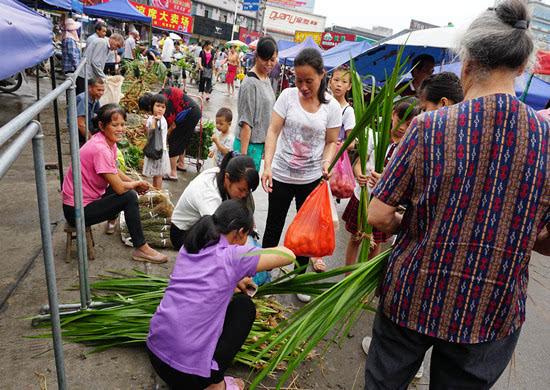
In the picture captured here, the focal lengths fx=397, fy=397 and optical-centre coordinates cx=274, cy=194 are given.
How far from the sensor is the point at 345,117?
11.3ft

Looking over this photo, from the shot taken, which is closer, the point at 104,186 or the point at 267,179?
the point at 267,179

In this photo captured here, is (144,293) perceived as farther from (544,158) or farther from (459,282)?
(544,158)

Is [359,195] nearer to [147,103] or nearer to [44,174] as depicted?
[44,174]

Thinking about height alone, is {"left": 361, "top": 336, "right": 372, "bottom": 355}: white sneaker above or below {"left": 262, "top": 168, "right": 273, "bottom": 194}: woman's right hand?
below

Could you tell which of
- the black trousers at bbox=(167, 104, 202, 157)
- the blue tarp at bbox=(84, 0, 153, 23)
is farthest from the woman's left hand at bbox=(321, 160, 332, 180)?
the blue tarp at bbox=(84, 0, 153, 23)

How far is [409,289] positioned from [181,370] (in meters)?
1.09

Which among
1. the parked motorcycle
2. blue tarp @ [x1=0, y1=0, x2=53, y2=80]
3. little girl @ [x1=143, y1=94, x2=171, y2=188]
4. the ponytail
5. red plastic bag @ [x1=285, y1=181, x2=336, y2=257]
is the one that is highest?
blue tarp @ [x1=0, y1=0, x2=53, y2=80]

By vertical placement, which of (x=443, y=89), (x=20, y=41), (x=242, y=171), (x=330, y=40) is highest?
(x=443, y=89)

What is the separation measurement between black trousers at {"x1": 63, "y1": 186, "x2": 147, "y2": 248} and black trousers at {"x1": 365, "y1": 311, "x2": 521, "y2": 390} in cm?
226

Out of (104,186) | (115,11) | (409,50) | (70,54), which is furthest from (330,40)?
(104,186)

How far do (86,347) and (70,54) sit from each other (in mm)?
7035

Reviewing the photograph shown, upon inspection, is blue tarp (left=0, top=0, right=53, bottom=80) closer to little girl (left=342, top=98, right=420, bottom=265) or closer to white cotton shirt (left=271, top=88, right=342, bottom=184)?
white cotton shirt (left=271, top=88, right=342, bottom=184)

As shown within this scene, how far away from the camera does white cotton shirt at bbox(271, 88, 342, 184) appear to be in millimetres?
2752

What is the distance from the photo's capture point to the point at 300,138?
279 cm
